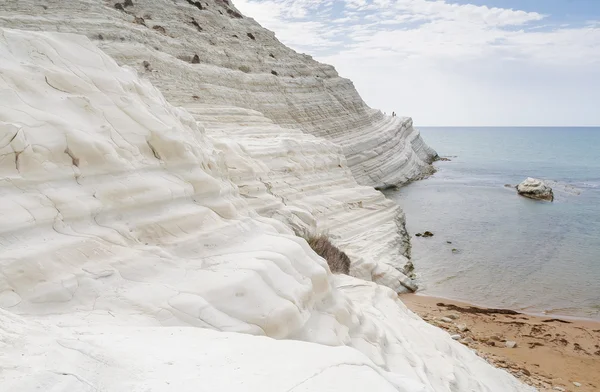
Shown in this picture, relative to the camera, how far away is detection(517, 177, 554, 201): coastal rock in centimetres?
2488

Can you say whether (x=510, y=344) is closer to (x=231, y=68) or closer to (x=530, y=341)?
(x=530, y=341)

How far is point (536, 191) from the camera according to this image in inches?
992

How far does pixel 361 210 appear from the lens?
47.2 feet

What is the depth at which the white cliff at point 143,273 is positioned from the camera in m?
2.37

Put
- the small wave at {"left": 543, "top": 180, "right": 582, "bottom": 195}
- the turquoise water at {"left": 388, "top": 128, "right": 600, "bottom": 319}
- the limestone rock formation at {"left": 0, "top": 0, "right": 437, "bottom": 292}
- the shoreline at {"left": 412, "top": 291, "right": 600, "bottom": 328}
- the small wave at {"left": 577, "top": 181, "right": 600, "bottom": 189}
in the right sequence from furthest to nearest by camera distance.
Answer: the small wave at {"left": 577, "top": 181, "right": 600, "bottom": 189}, the small wave at {"left": 543, "top": 180, "right": 582, "bottom": 195}, the turquoise water at {"left": 388, "top": 128, "right": 600, "bottom": 319}, the limestone rock formation at {"left": 0, "top": 0, "right": 437, "bottom": 292}, the shoreline at {"left": 412, "top": 291, "right": 600, "bottom": 328}

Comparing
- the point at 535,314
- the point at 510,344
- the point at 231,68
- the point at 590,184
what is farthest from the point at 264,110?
the point at 590,184

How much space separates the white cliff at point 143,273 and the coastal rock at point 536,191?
2105cm

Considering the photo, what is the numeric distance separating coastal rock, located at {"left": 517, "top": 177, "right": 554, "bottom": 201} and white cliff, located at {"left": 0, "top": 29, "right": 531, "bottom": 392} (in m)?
21.1

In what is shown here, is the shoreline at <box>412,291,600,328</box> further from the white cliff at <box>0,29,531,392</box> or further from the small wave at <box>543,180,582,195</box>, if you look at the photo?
the small wave at <box>543,180,582,195</box>

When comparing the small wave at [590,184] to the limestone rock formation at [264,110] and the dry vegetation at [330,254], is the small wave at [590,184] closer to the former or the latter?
the limestone rock formation at [264,110]

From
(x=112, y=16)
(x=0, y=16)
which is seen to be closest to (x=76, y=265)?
(x=0, y=16)

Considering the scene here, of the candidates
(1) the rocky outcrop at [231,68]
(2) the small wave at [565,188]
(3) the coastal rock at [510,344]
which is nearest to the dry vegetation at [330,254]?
(3) the coastal rock at [510,344]

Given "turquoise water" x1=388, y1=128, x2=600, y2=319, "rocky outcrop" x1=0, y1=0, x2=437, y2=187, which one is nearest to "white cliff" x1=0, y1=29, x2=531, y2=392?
"turquoise water" x1=388, y1=128, x2=600, y2=319

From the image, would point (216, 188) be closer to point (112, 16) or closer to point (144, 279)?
point (144, 279)
